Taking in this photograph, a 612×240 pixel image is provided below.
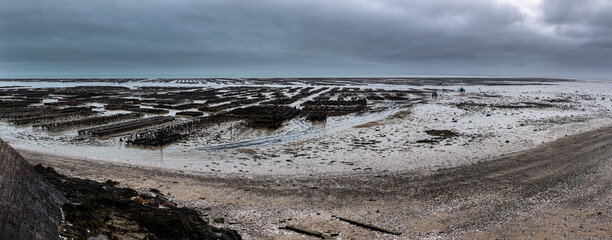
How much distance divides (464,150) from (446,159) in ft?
8.58

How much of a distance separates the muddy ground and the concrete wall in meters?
3.78

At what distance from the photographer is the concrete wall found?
5391 millimetres

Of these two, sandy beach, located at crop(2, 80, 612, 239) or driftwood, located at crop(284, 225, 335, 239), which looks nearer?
driftwood, located at crop(284, 225, 335, 239)

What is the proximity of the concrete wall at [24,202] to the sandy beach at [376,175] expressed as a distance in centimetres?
395

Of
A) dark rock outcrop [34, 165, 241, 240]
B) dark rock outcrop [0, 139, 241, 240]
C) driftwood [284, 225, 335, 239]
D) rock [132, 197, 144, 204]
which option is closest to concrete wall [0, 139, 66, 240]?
dark rock outcrop [0, 139, 241, 240]

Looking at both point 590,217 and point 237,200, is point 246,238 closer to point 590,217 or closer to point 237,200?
point 237,200

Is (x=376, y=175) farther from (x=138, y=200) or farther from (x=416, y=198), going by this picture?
(x=138, y=200)

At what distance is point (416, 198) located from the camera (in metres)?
10.9

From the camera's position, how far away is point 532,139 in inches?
802

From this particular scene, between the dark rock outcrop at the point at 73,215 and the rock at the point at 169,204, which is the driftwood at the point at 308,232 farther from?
the rock at the point at 169,204

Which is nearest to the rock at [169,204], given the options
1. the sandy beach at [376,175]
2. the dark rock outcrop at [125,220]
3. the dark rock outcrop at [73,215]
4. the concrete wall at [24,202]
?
the dark rock outcrop at [125,220]

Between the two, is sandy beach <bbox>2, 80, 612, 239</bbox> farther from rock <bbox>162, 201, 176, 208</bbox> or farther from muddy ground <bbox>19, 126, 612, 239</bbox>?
rock <bbox>162, 201, 176, 208</bbox>

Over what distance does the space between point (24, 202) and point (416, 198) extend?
34.6 ft

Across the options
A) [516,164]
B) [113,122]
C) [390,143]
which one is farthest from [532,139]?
[113,122]
